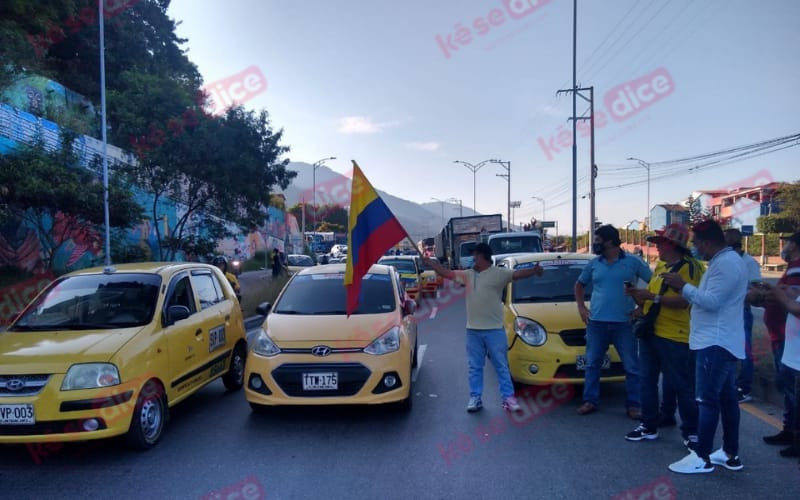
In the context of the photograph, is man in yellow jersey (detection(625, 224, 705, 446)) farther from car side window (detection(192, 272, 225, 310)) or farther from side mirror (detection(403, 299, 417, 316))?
car side window (detection(192, 272, 225, 310))

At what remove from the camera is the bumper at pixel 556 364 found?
5926 mm

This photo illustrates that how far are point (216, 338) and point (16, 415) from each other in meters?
2.36

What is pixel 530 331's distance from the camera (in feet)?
20.2

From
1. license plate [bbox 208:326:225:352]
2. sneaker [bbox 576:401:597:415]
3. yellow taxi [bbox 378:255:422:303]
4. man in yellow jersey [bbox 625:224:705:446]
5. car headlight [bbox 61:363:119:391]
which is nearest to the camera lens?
car headlight [bbox 61:363:119:391]

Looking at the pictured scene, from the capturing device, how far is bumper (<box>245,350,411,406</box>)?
5.31 meters

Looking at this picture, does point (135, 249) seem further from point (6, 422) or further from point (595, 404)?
point (595, 404)

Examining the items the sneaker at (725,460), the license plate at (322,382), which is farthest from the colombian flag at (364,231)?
the sneaker at (725,460)

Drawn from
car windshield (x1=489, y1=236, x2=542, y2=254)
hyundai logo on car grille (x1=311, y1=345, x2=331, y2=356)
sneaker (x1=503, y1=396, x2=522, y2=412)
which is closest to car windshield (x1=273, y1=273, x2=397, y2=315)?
hyundai logo on car grille (x1=311, y1=345, x2=331, y2=356)

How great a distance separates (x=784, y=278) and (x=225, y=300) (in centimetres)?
600

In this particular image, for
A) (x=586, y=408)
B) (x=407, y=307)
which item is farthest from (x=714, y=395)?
(x=407, y=307)

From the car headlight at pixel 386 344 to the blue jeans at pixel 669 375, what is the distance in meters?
2.29

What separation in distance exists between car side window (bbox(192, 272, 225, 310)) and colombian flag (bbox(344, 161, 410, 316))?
1.96 m

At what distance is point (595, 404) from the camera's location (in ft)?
18.7

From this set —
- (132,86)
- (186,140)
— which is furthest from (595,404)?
(132,86)
